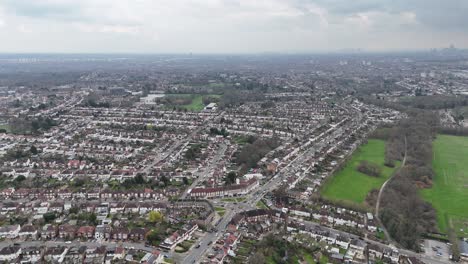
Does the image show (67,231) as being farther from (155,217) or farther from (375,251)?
(375,251)

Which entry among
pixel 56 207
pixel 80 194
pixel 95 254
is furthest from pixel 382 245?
Answer: pixel 56 207

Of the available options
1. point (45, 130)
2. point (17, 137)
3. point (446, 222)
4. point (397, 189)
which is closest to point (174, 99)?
point (45, 130)

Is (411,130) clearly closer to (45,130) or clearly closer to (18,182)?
(18,182)

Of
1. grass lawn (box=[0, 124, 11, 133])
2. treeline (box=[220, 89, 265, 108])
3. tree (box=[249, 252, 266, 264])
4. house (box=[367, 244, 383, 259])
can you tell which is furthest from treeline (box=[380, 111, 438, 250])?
grass lawn (box=[0, 124, 11, 133])

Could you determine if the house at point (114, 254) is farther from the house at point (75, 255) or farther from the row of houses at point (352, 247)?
the row of houses at point (352, 247)

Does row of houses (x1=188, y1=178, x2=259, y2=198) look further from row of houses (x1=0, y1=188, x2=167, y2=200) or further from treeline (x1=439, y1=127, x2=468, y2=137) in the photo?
treeline (x1=439, y1=127, x2=468, y2=137)
